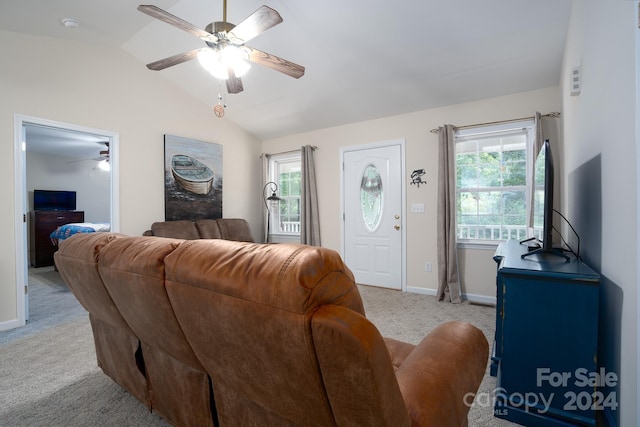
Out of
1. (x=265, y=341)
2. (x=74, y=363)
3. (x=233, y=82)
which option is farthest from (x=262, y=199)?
(x=265, y=341)

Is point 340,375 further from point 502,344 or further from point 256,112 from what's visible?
point 256,112

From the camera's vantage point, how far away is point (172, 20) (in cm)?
200

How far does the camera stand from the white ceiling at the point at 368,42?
2.57 metres

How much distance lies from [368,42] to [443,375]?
3.01m

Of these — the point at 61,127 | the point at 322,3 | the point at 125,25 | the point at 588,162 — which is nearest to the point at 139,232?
the point at 61,127

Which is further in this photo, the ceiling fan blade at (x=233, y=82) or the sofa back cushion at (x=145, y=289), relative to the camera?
the ceiling fan blade at (x=233, y=82)

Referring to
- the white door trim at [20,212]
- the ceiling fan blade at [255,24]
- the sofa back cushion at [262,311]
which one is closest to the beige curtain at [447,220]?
the ceiling fan blade at [255,24]

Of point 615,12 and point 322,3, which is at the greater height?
point 322,3

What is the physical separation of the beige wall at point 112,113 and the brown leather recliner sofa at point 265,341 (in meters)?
2.46

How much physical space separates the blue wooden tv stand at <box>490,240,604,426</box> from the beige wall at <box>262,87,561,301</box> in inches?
85.3

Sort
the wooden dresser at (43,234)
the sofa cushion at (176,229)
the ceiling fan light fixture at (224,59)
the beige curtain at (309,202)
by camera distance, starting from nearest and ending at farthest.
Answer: the ceiling fan light fixture at (224,59), the sofa cushion at (176,229), the beige curtain at (309,202), the wooden dresser at (43,234)

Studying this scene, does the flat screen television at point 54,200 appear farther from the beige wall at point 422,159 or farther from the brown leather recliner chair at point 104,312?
the brown leather recliner chair at point 104,312

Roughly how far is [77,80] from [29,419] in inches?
130

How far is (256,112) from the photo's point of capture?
4.66 metres
